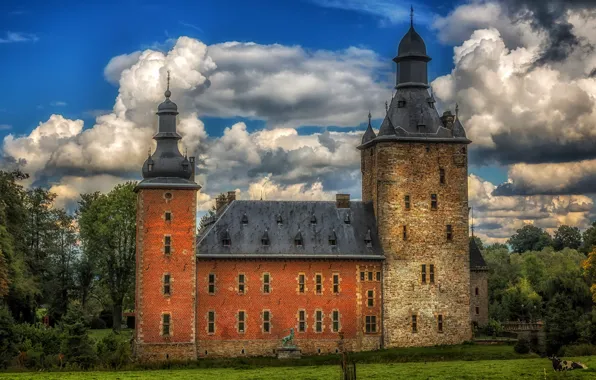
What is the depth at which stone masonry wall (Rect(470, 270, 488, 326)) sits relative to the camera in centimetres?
6228

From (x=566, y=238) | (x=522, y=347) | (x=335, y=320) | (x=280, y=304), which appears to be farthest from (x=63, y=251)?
(x=566, y=238)

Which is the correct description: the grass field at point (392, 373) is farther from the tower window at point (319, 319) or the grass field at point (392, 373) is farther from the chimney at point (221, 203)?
the chimney at point (221, 203)

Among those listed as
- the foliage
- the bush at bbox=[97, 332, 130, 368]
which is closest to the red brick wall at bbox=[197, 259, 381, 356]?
the bush at bbox=[97, 332, 130, 368]

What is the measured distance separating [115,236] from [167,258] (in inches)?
658

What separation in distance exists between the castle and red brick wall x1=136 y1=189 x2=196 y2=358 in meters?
0.06

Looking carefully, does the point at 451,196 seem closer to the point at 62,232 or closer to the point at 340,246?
the point at 340,246

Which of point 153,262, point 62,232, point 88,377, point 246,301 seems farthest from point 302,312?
point 62,232

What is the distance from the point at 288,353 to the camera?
54.8 meters

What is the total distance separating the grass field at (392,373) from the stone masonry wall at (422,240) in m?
10.2

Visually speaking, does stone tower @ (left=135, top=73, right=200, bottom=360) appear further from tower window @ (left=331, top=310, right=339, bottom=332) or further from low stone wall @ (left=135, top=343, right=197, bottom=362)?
tower window @ (left=331, top=310, right=339, bottom=332)

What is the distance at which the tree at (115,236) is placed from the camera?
6881cm

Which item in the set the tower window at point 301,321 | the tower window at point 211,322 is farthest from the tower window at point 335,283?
the tower window at point 211,322

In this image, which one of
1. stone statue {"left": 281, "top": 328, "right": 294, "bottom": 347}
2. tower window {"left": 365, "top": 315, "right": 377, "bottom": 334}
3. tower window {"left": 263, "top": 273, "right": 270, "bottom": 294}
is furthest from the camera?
tower window {"left": 365, "top": 315, "right": 377, "bottom": 334}

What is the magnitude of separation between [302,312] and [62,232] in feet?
99.0
